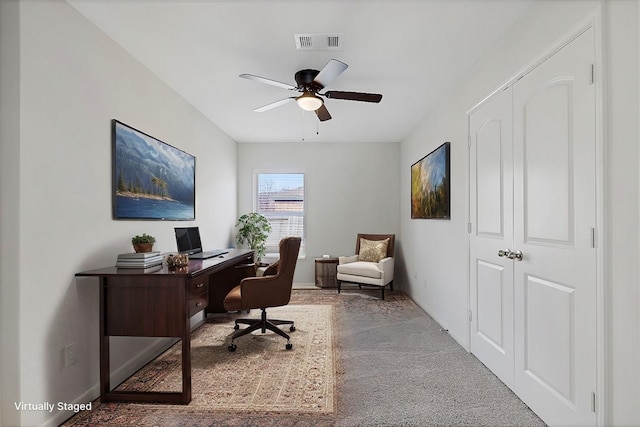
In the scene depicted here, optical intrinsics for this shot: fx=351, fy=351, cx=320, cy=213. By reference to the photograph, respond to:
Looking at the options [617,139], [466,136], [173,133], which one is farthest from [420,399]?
[173,133]

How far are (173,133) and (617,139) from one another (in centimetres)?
352

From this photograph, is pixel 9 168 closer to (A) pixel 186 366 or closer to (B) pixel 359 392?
(A) pixel 186 366

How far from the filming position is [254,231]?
19.1 ft

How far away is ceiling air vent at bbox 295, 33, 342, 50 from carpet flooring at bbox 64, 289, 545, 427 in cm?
250

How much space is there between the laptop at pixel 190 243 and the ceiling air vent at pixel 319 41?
80.5 inches

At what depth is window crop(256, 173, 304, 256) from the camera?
6348mm

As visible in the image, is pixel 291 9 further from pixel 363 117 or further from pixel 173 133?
pixel 363 117

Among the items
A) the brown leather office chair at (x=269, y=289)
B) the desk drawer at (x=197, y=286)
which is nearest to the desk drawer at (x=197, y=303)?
the desk drawer at (x=197, y=286)

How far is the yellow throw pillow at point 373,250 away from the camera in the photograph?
5668 millimetres

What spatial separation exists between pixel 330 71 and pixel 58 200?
6.53 feet

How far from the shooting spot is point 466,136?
10.5 ft

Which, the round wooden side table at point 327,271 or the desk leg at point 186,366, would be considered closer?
the desk leg at point 186,366

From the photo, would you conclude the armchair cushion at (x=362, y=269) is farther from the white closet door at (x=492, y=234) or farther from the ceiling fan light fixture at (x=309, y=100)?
the ceiling fan light fixture at (x=309, y=100)

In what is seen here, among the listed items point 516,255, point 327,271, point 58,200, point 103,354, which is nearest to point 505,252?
point 516,255
